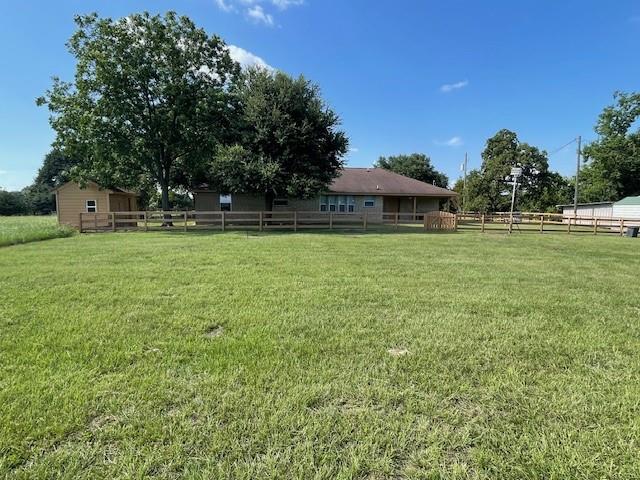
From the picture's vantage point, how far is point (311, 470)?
77.0 inches

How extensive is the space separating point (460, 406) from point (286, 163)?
17.1 meters

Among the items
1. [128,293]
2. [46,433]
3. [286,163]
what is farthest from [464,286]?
[286,163]

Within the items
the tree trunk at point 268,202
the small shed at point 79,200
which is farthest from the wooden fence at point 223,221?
the small shed at point 79,200

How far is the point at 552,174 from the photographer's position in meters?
45.0

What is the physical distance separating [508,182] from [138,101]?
4024 cm

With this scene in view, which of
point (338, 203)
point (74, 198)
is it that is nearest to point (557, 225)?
point (338, 203)

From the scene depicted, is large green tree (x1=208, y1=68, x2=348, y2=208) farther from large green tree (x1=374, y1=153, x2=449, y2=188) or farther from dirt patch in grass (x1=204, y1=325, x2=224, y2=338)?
large green tree (x1=374, y1=153, x2=449, y2=188)

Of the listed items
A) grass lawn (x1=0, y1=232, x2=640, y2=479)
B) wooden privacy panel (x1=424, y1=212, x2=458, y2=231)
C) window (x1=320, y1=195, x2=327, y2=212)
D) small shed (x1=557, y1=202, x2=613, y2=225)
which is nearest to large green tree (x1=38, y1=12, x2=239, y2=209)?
window (x1=320, y1=195, x2=327, y2=212)

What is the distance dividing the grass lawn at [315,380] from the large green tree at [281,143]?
1238 centimetres

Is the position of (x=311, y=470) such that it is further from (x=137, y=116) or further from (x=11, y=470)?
(x=137, y=116)

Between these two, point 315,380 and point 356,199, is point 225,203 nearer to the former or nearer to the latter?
point 356,199

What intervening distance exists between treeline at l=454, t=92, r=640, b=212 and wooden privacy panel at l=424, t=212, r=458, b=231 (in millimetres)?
21828

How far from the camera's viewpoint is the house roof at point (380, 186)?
1027 inches

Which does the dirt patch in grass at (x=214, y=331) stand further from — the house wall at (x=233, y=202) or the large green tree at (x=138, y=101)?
the house wall at (x=233, y=202)
